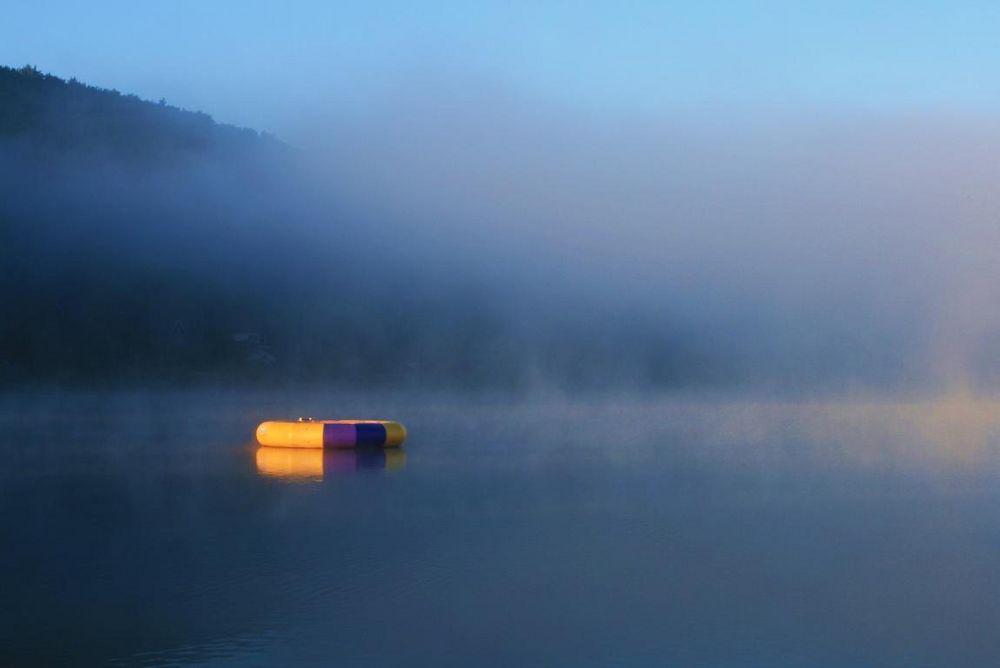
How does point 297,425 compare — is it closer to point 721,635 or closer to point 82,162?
point 721,635

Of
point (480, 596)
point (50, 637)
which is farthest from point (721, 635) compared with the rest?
point (50, 637)

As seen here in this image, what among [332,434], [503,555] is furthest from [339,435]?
[503,555]

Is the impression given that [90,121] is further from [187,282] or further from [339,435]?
[339,435]

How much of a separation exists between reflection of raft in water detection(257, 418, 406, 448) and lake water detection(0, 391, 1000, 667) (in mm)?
434

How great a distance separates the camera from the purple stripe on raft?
22766 millimetres

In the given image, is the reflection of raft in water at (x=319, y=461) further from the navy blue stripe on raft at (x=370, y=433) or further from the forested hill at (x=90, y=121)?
the forested hill at (x=90, y=121)

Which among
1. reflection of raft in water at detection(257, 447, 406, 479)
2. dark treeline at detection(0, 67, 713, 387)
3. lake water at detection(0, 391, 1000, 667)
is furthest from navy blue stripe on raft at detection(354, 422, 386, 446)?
dark treeline at detection(0, 67, 713, 387)

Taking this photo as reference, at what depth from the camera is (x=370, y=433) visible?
23.1 metres

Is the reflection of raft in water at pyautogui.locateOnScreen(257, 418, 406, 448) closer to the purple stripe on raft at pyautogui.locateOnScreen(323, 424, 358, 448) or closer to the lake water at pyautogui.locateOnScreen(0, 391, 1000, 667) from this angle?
the purple stripe on raft at pyautogui.locateOnScreen(323, 424, 358, 448)

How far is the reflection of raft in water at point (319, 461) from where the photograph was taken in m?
19.8

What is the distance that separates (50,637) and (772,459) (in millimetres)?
15260

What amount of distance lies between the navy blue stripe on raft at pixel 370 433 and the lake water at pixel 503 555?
0.72 meters

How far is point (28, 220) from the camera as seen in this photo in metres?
58.7

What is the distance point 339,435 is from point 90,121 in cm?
4949
